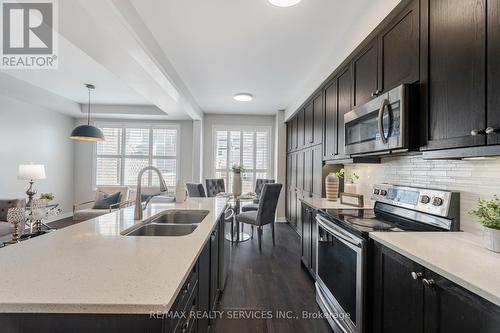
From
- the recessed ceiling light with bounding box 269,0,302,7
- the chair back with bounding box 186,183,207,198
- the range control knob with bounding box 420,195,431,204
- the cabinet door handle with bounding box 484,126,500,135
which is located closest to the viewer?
the cabinet door handle with bounding box 484,126,500,135

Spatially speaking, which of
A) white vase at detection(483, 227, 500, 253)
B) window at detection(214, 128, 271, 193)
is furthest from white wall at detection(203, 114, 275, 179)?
white vase at detection(483, 227, 500, 253)

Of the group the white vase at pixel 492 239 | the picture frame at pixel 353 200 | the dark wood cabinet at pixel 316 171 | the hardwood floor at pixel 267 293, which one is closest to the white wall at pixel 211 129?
the dark wood cabinet at pixel 316 171

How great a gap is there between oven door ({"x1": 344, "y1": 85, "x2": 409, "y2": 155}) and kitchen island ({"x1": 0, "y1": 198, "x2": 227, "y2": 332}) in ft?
4.39

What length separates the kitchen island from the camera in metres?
0.64

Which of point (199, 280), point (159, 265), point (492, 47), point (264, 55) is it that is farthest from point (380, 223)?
point (264, 55)

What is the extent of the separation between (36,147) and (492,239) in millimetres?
6600

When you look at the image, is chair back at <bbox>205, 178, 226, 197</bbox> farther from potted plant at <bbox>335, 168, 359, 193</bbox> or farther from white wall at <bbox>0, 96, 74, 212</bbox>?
white wall at <bbox>0, 96, 74, 212</bbox>

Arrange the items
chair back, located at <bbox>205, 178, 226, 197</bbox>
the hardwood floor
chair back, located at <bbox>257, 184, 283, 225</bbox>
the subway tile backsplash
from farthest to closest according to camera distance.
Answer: chair back, located at <bbox>205, 178, 226, 197</bbox>
chair back, located at <bbox>257, 184, 283, 225</bbox>
the hardwood floor
the subway tile backsplash

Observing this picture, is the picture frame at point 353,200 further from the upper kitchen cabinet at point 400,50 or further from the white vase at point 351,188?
the upper kitchen cabinet at point 400,50

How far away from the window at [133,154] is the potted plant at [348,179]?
4375 millimetres

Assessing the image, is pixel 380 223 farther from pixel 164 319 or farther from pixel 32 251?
pixel 32 251

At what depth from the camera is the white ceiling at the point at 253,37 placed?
6.48 feet

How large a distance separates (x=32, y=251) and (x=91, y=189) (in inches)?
224

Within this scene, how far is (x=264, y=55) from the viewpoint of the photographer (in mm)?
2840
